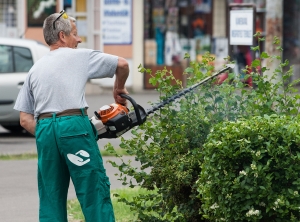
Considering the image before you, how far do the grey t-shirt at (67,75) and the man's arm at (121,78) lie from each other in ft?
0.12

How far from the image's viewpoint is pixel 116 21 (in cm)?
2214

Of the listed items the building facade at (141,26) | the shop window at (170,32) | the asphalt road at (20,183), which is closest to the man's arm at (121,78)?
the asphalt road at (20,183)

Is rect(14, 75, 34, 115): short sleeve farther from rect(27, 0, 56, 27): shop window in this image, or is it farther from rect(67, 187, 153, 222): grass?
rect(27, 0, 56, 27): shop window

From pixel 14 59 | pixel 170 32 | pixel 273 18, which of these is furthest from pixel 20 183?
pixel 170 32

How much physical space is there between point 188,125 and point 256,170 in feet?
3.34

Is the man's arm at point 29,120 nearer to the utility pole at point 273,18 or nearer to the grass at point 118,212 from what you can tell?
the grass at point 118,212

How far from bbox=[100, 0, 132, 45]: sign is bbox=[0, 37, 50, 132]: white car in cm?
831

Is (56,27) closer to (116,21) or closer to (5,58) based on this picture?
(5,58)

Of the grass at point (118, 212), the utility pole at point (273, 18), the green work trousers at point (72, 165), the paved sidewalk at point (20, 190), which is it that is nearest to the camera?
the green work trousers at point (72, 165)

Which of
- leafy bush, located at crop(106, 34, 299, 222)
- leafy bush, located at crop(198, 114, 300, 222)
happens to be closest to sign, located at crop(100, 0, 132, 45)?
leafy bush, located at crop(106, 34, 299, 222)

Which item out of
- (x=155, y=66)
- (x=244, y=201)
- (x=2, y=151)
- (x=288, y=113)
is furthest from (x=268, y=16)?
(x=244, y=201)

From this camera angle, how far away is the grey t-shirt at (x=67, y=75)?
17.7 ft

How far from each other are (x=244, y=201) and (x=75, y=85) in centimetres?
128

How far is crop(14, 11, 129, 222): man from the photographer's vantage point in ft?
17.6
